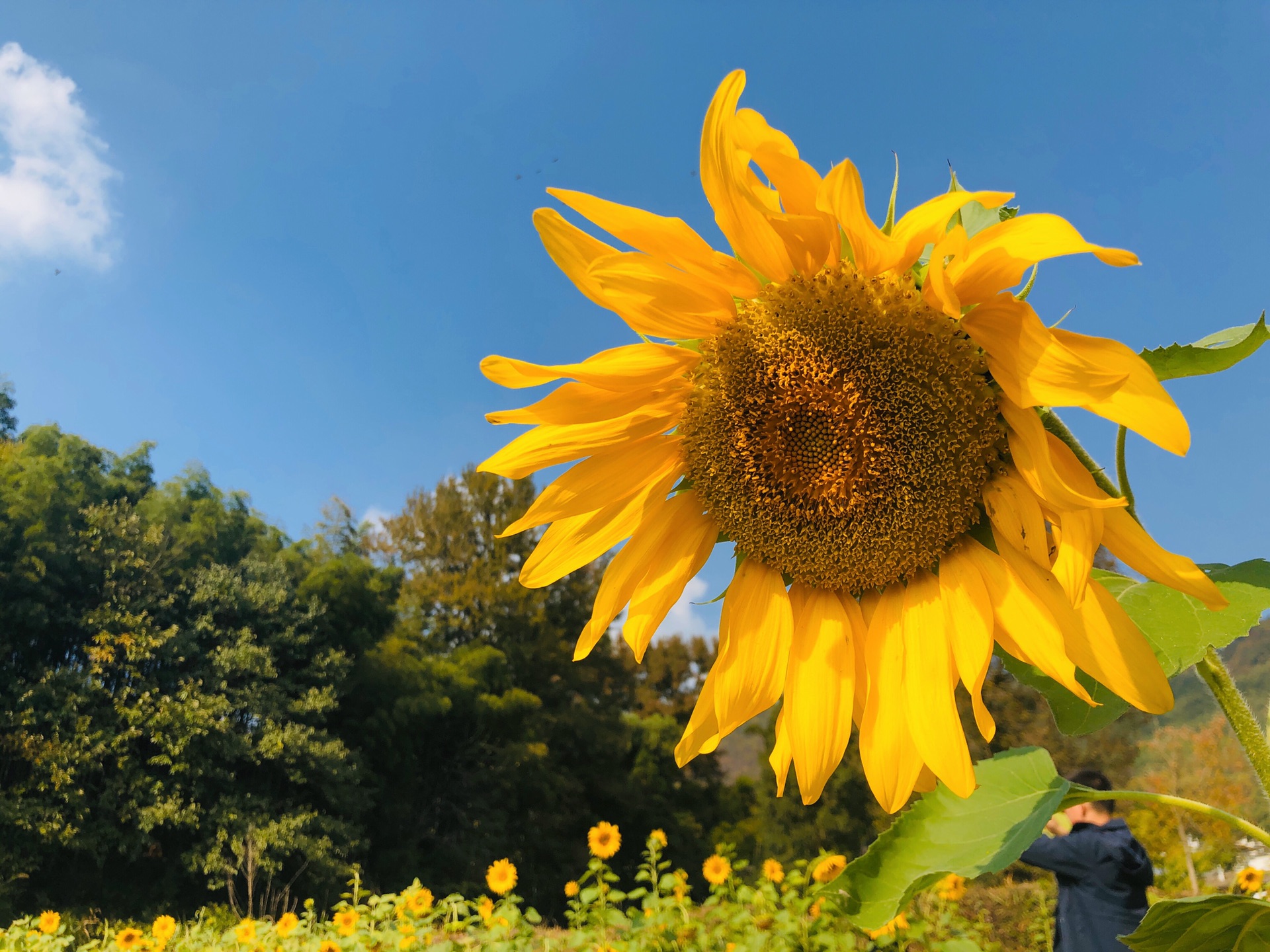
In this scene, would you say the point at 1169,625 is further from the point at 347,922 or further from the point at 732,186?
the point at 347,922

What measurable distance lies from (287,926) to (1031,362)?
6182 millimetres

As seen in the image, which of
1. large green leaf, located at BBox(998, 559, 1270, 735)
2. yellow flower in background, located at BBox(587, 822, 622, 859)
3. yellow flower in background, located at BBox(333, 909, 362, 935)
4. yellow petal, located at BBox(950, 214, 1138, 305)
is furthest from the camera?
yellow flower in background, located at BBox(587, 822, 622, 859)

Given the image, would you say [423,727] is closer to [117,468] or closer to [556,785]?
[556,785]

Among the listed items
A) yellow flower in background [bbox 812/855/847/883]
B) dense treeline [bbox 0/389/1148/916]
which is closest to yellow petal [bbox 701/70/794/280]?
yellow flower in background [bbox 812/855/847/883]

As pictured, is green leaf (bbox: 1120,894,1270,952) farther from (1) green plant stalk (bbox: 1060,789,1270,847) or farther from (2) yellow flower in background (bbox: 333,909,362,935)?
(2) yellow flower in background (bbox: 333,909,362,935)

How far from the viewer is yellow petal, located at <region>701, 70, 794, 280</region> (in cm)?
74

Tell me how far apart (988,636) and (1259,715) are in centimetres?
61

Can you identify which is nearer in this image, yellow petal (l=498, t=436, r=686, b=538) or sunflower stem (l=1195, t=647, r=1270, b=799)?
sunflower stem (l=1195, t=647, r=1270, b=799)

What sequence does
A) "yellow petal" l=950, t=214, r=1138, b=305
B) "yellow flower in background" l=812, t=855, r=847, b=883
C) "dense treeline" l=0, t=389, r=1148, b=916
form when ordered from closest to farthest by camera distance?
"yellow petal" l=950, t=214, r=1138, b=305, "yellow flower in background" l=812, t=855, r=847, b=883, "dense treeline" l=0, t=389, r=1148, b=916

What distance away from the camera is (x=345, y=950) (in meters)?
4.32

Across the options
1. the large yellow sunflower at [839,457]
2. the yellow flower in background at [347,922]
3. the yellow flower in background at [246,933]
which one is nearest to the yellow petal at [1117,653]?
the large yellow sunflower at [839,457]

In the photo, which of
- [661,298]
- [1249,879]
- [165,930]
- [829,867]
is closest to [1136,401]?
[661,298]

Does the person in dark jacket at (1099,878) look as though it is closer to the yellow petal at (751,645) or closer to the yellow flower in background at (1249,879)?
the yellow flower in background at (1249,879)

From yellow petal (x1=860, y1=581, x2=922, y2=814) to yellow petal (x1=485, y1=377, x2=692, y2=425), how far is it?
13.0 inches
